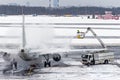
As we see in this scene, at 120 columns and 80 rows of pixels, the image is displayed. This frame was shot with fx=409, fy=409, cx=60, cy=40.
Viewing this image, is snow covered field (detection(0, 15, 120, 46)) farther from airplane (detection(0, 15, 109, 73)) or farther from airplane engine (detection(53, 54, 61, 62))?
airplane (detection(0, 15, 109, 73))

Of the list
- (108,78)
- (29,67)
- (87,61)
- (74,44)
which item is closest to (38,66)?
(29,67)

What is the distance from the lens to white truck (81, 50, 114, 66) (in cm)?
4634

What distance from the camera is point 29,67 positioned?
42.6 meters

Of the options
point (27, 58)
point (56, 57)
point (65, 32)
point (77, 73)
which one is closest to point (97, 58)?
point (56, 57)

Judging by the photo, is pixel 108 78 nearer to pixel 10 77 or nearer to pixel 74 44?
pixel 10 77

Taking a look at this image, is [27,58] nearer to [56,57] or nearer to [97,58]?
[56,57]

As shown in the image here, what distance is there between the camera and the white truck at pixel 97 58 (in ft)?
152

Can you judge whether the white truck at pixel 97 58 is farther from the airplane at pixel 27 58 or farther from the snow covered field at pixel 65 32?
the snow covered field at pixel 65 32

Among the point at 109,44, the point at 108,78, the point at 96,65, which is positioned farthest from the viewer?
the point at 109,44

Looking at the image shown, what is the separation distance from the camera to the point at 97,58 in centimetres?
4638

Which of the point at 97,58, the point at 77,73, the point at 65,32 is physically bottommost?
the point at 77,73

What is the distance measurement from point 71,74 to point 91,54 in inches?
334

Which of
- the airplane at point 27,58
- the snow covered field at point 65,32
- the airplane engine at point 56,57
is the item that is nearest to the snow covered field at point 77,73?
the airplane at point 27,58

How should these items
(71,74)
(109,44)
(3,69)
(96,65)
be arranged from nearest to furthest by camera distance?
(71,74) < (3,69) < (96,65) < (109,44)
